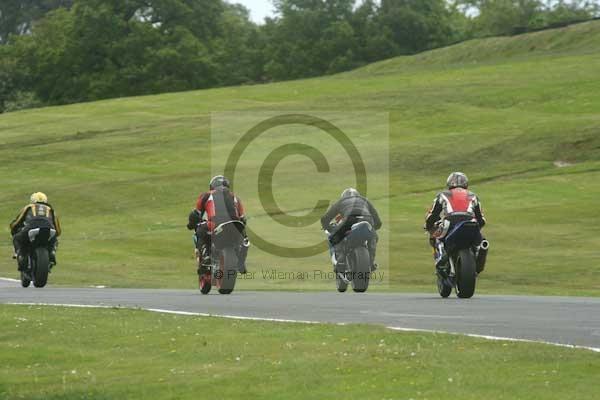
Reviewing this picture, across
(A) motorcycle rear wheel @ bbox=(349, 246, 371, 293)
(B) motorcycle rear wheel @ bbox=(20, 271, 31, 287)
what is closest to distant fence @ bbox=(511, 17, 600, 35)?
(B) motorcycle rear wheel @ bbox=(20, 271, 31, 287)

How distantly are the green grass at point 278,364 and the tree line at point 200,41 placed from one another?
317 ft

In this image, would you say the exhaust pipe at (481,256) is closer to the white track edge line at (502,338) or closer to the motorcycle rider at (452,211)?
the motorcycle rider at (452,211)

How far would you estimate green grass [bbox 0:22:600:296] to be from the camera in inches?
1423

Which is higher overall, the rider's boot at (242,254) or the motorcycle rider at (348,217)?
the motorcycle rider at (348,217)

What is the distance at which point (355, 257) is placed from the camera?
24.0 metres

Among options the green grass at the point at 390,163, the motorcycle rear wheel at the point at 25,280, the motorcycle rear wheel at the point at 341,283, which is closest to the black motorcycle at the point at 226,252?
the motorcycle rear wheel at the point at 341,283

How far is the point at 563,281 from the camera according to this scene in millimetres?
31297

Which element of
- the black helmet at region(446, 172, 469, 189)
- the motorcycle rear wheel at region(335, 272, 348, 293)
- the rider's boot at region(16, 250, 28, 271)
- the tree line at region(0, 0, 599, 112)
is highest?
the tree line at region(0, 0, 599, 112)

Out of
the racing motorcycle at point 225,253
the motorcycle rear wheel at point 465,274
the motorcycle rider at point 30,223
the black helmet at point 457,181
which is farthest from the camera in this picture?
the motorcycle rider at point 30,223

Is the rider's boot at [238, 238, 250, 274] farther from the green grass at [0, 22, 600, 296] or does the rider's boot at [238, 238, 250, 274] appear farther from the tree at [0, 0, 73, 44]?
the tree at [0, 0, 73, 44]

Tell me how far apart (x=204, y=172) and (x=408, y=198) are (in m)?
12.4

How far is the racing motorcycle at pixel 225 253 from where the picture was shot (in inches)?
908

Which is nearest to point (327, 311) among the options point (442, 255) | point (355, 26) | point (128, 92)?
point (442, 255)

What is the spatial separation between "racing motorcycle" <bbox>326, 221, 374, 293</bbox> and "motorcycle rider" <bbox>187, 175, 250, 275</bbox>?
75.0 inches
